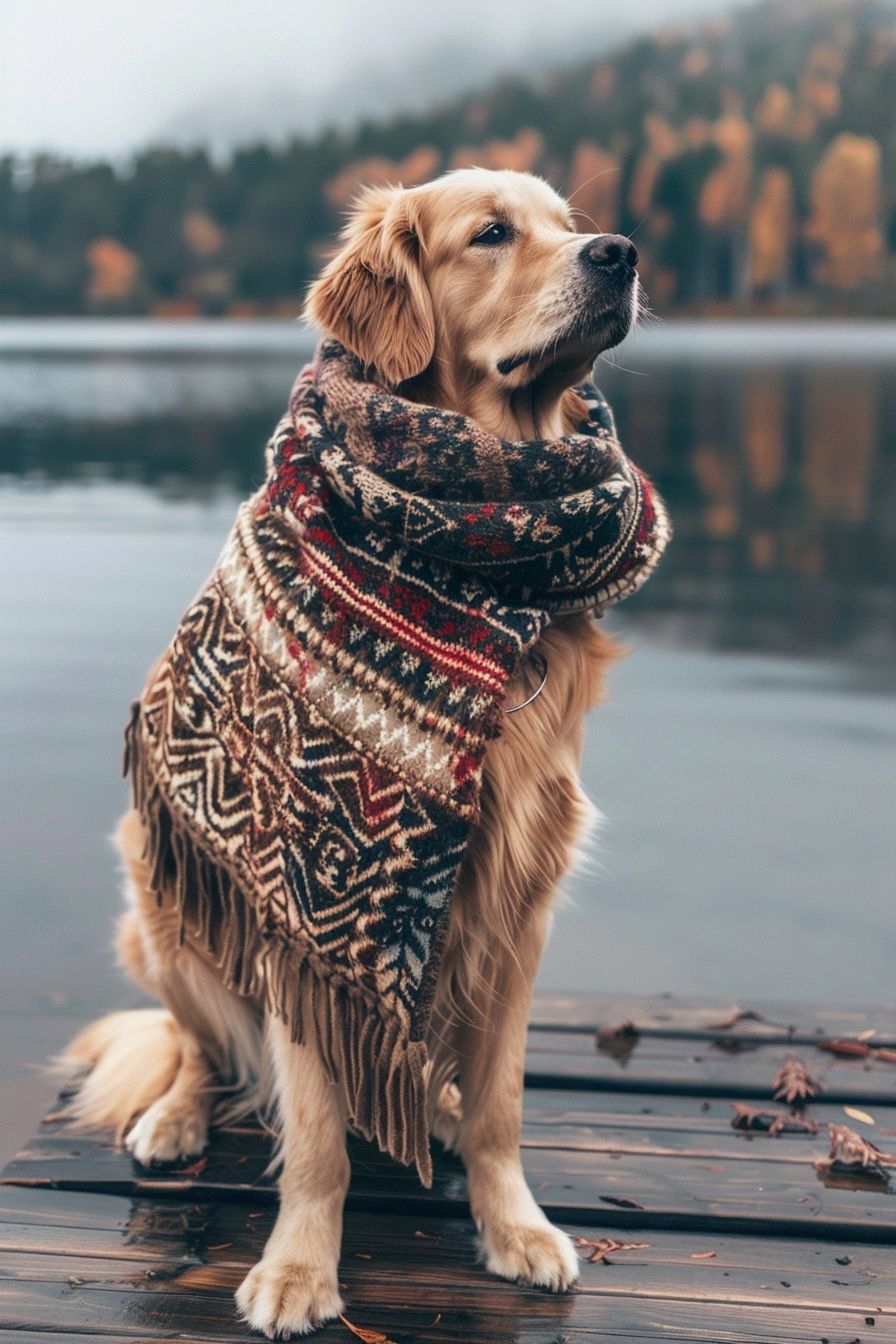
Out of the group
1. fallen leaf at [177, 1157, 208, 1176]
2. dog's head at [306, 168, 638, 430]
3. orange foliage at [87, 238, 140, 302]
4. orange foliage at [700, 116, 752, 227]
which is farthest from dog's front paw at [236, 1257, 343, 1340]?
orange foliage at [700, 116, 752, 227]

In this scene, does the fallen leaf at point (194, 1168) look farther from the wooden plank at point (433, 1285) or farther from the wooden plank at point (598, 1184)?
the wooden plank at point (433, 1285)

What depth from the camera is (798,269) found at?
54.6 m

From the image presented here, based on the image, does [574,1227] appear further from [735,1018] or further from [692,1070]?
[735,1018]

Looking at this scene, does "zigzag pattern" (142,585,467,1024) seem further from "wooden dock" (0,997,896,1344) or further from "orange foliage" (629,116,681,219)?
"orange foliage" (629,116,681,219)

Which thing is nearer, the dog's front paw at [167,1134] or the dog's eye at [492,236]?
the dog's eye at [492,236]

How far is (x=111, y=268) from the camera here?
5150 cm

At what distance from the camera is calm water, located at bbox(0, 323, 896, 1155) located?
4855mm

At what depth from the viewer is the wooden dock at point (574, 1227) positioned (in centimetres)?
216

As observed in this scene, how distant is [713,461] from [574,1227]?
16.8 meters

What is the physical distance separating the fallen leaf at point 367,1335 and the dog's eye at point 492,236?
1871mm

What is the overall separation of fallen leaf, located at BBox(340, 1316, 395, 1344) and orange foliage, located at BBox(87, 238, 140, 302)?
5063 centimetres

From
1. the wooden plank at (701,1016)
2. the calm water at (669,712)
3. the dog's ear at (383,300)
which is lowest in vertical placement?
the calm water at (669,712)

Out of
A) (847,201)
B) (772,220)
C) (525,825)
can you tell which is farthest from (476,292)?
(772,220)

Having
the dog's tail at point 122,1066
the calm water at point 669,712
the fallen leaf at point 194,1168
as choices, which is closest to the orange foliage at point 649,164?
the calm water at point 669,712
